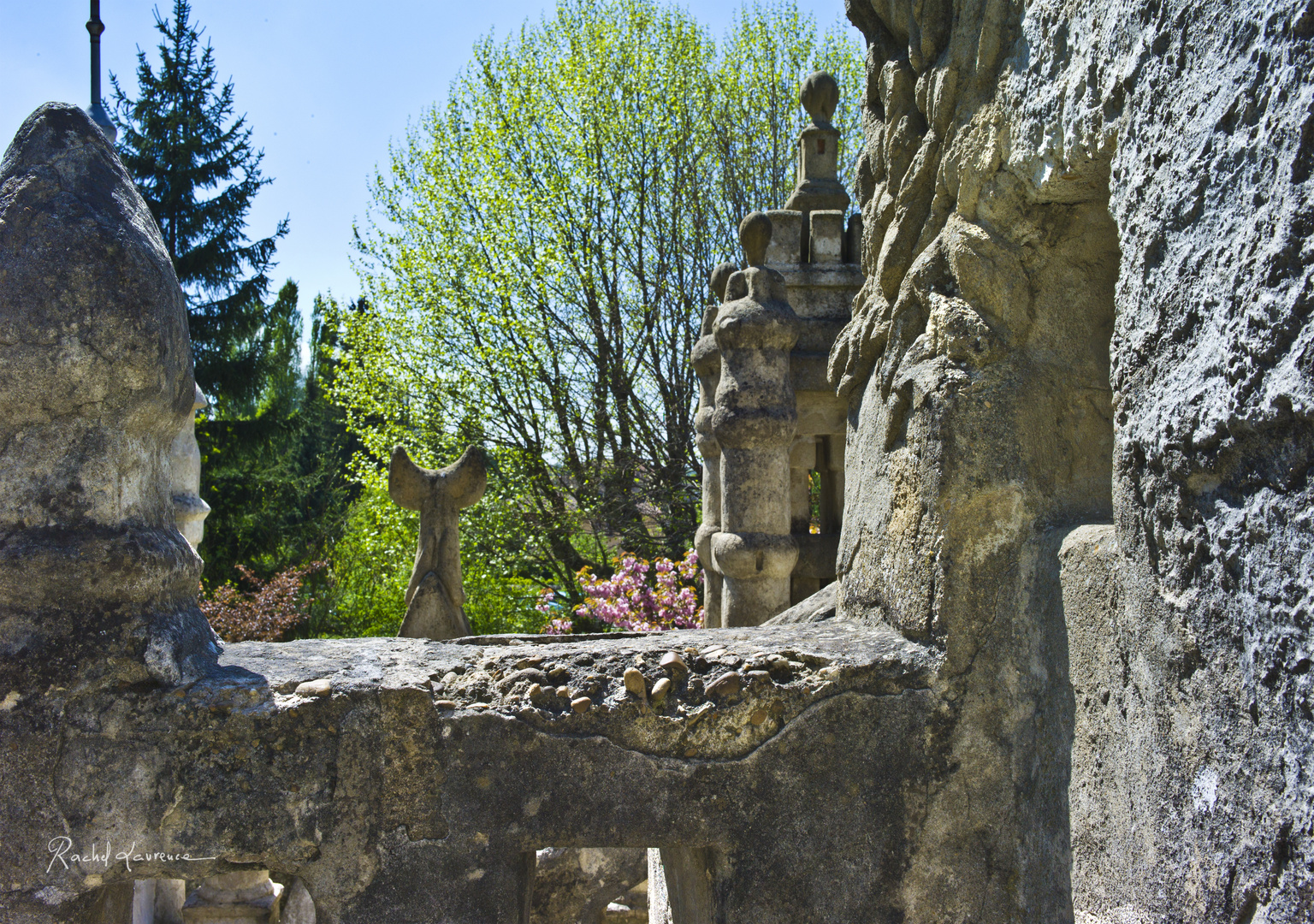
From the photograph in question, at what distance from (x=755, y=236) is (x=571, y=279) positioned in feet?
22.2

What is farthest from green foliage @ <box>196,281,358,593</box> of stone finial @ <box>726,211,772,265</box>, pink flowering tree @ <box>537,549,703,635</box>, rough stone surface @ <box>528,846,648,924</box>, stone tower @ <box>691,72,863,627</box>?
rough stone surface @ <box>528,846,648,924</box>

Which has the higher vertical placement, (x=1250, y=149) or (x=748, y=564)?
(x=1250, y=149)

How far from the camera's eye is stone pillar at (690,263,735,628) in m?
5.23

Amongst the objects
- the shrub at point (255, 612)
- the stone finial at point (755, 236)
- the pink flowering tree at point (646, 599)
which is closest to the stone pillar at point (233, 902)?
the stone finial at point (755, 236)

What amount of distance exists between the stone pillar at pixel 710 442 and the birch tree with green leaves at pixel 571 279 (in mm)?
5135

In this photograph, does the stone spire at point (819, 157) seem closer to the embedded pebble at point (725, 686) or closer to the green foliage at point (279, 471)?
the embedded pebble at point (725, 686)

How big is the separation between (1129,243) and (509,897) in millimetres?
1631

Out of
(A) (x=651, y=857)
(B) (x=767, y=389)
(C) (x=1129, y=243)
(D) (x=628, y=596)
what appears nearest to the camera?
(C) (x=1129, y=243)

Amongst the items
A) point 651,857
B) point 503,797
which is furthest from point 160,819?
point 651,857

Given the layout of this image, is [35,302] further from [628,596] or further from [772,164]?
[772,164]

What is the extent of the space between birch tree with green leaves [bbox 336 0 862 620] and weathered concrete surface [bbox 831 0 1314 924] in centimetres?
892

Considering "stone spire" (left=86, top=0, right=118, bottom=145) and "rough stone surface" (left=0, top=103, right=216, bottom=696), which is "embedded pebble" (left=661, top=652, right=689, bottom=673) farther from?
"stone spire" (left=86, top=0, right=118, bottom=145)

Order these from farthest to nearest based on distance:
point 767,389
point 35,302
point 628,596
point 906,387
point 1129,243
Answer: point 628,596 → point 767,389 → point 906,387 → point 35,302 → point 1129,243

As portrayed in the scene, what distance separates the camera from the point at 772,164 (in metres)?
12.3
